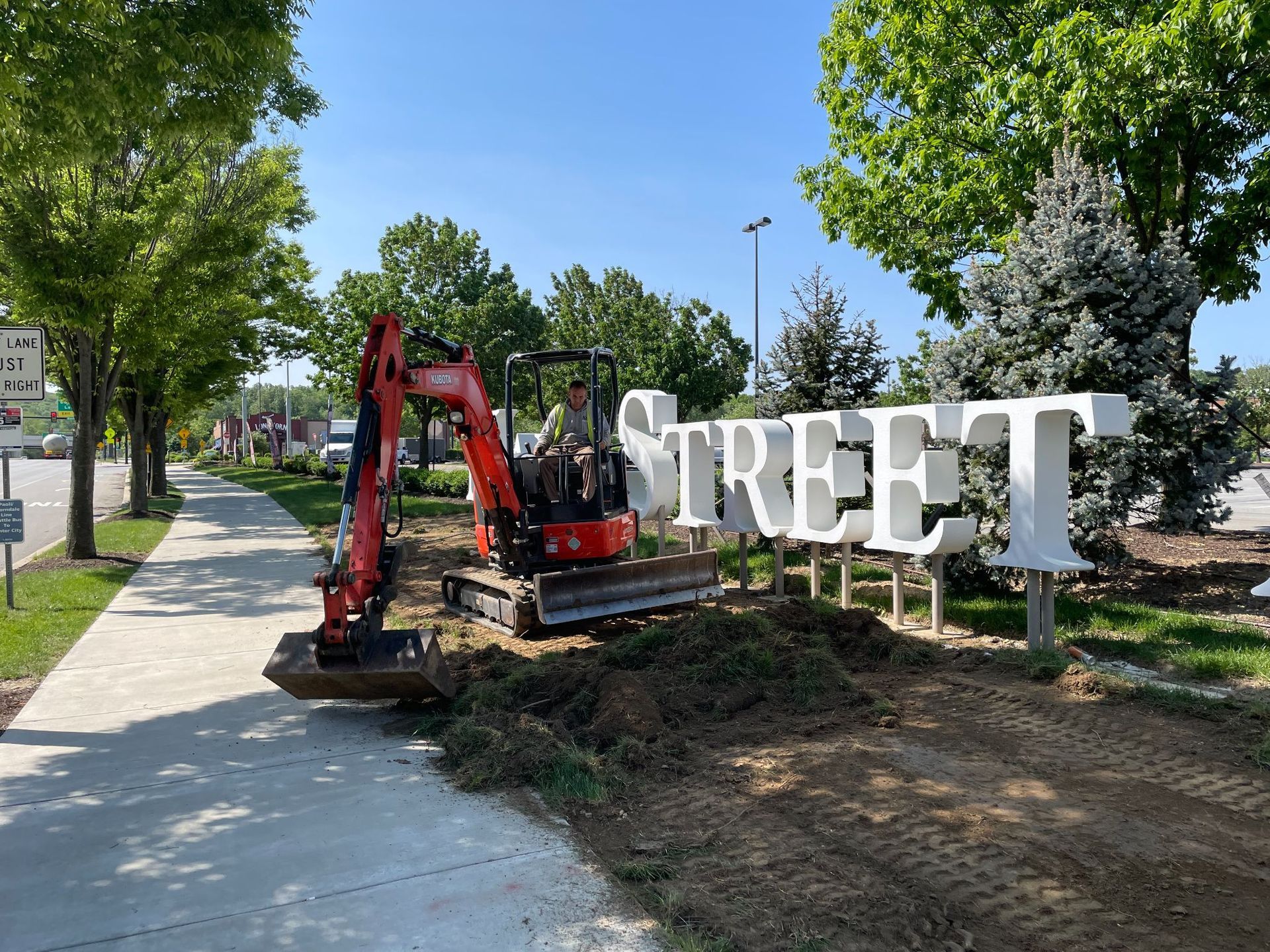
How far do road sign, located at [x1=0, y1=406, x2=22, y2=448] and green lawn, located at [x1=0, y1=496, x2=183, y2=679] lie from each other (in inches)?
72.3

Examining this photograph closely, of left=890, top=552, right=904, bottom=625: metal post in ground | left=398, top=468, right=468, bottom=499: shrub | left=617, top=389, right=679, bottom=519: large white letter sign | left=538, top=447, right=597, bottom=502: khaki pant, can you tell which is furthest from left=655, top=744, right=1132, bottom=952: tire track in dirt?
left=398, top=468, right=468, bottom=499: shrub

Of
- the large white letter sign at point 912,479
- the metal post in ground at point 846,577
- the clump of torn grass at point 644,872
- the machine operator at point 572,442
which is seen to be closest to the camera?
the clump of torn grass at point 644,872

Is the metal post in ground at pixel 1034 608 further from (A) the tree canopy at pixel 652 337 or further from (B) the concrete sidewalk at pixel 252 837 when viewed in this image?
(A) the tree canopy at pixel 652 337

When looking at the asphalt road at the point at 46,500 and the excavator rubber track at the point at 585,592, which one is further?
the asphalt road at the point at 46,500

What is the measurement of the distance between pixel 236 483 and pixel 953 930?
39.6m

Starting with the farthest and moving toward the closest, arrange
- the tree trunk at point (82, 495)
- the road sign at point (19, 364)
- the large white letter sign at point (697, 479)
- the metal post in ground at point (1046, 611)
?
the tree trunk at point (82, 495) → the large white letter sign at point (697, 479) → the road sign at point (19, 364) → the metal post in ground at point (1046, 611)

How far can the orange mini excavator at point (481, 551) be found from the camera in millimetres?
5930

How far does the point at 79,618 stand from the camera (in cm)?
959

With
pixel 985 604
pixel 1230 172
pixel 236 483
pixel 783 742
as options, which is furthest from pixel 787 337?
pixel 236 483

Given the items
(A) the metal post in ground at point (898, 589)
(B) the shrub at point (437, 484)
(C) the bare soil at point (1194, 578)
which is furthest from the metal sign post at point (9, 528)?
(B) the shrub at point (437, 484)

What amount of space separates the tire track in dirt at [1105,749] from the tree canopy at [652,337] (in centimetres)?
2713

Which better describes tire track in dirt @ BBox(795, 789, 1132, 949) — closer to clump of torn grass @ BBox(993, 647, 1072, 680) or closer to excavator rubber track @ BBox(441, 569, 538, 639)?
clump of torn grass @ BBox(993, 647, 1072, 680)

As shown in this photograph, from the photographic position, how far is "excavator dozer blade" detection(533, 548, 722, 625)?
25.2ft

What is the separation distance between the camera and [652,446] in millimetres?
11758
